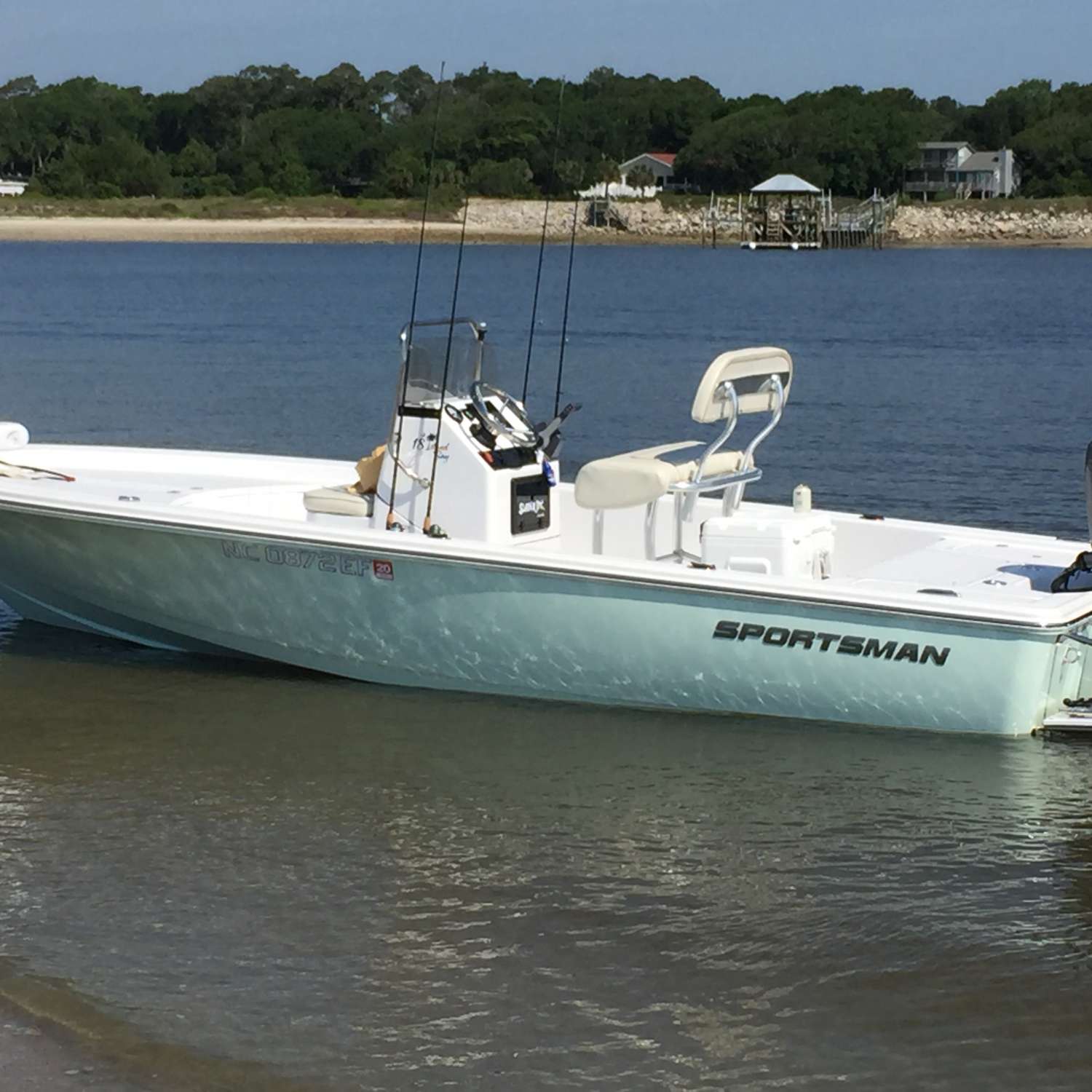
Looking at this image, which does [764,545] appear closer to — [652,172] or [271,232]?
[271,232]

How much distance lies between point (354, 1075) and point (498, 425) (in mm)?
4267

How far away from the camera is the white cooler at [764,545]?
8.58 meters

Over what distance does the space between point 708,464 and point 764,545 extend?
54 cm

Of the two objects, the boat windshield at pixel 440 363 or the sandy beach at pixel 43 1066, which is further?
the boat windshield at pixel 440 363

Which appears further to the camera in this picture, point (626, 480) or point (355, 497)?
point (355, 497)

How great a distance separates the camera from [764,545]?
8586mm

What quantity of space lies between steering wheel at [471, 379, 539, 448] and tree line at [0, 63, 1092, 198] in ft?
273

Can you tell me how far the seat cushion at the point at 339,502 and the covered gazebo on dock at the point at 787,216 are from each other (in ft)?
314

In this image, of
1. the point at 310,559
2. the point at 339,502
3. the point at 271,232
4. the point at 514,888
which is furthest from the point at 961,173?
the point at 514,888

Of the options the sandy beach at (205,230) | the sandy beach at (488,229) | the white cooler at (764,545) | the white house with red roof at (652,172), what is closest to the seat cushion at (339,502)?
the white cooler at (764,545)

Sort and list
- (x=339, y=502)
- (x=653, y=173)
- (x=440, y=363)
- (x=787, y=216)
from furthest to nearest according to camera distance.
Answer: (x=653, y=173)
(x=787, y=216)
(x=339, y=502)
(x=440, y=363)

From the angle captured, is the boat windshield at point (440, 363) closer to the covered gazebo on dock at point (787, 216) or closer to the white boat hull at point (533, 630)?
the white boat hull at point (533, 630)

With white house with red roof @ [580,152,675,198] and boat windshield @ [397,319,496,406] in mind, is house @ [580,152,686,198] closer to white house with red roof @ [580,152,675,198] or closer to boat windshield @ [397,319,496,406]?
white house with red roof @ [580,152,675,198]

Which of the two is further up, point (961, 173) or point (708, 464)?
point (961, 173)
